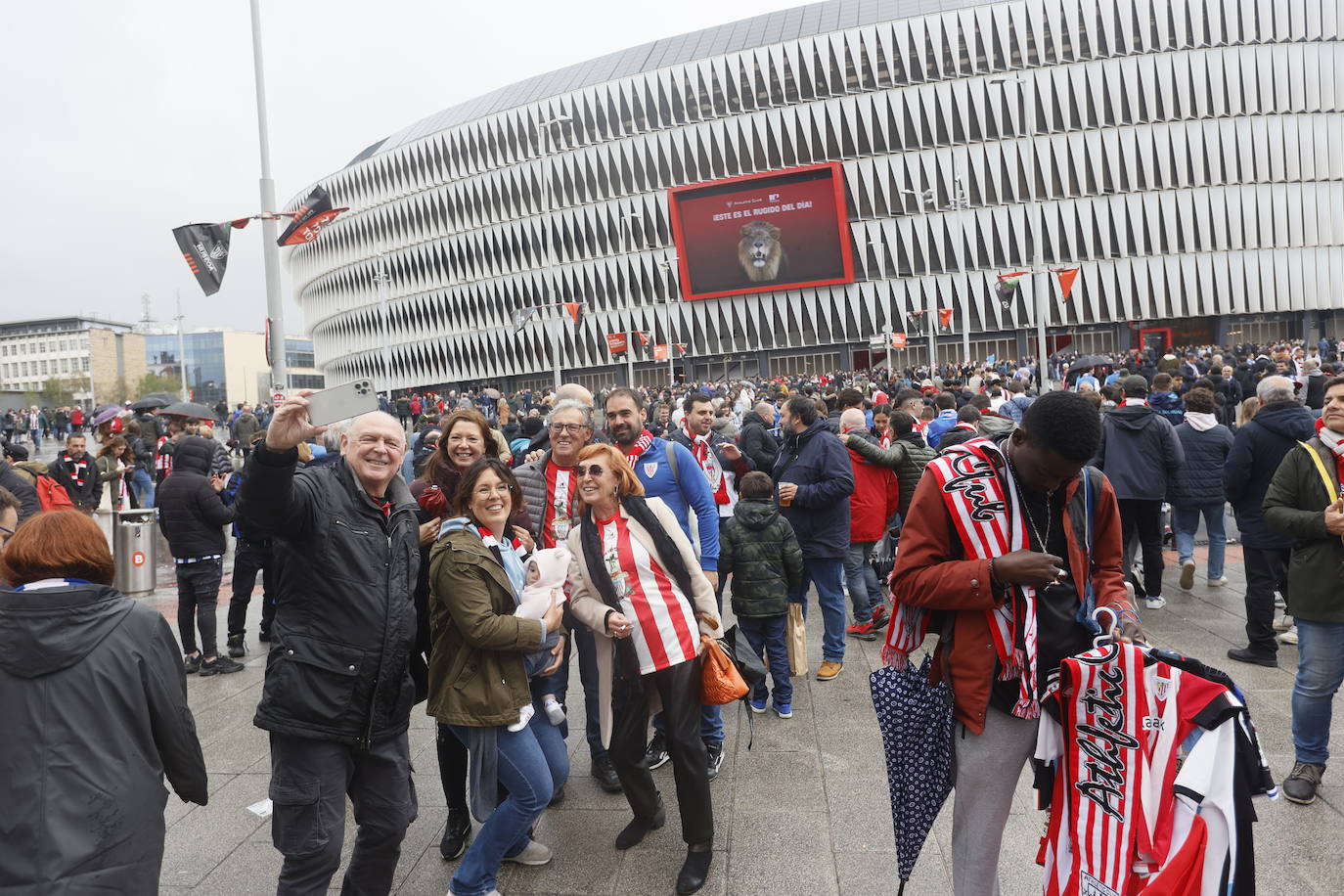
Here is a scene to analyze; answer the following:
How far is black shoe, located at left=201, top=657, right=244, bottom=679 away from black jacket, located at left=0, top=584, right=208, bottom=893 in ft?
16.9

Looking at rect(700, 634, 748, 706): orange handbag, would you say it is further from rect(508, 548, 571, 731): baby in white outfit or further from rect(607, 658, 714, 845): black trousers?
rect(508, 548, 571, 731): baby in white outfit

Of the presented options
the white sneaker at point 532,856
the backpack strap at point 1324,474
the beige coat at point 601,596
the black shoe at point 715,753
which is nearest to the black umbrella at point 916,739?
the beige coat at point 601,596

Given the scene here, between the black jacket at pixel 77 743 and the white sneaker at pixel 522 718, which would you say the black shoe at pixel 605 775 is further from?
the black jacket at pixel 77 743

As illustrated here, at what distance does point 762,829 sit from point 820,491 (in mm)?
2655

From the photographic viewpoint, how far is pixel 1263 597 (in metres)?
6.34

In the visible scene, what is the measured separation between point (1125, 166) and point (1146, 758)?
61802mm

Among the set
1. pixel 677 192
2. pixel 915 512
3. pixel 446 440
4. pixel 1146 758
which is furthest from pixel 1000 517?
pixel 677 192

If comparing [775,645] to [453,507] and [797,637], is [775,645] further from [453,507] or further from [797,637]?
[453,507]

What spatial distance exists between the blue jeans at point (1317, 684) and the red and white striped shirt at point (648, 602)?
9.82 ft

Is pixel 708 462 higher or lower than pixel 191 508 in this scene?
higher

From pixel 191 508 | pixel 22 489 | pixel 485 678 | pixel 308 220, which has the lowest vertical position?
pixel 485 678

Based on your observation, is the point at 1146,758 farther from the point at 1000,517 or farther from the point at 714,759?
the point at 714,759

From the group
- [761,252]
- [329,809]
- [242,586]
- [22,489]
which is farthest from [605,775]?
[761,252]

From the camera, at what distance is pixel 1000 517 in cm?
287
